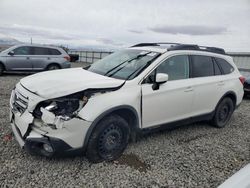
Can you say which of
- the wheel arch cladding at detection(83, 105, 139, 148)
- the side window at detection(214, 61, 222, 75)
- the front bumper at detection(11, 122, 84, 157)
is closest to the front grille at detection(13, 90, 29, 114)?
the front bumper at detection(11, 122, 84, 157)

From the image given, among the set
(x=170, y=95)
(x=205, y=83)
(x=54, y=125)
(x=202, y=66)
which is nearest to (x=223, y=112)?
(x=205, y=83)

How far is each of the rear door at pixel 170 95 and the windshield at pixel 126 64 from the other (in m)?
0.23

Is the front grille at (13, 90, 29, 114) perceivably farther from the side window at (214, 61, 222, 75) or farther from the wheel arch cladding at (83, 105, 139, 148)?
the side window at (214, 61, 222, 75)

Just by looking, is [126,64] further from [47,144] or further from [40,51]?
[40,51]

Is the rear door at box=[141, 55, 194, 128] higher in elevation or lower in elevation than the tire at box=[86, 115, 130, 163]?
higher

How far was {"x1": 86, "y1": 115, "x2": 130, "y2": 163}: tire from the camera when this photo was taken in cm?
324

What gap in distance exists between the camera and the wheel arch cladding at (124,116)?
3.11 m

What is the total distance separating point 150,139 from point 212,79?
6.04 feet

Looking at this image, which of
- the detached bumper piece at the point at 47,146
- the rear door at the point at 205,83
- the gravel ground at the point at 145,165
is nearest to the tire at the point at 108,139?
the gravel ground at the point at 145,165

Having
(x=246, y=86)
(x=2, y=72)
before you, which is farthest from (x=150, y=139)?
(x=2, y=72)

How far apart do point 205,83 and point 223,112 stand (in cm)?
124

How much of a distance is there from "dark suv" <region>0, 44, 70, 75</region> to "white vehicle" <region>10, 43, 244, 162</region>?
786 cm

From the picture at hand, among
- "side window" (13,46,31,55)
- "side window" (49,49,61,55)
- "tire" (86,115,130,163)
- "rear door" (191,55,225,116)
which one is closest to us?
"tire" (86,115,130,163)

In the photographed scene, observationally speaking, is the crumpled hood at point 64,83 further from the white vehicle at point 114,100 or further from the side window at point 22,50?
the side window at point 22,50
